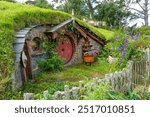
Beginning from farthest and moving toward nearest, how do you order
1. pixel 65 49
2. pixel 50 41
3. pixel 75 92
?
pixel 65 49 < pixel 50 41 < pixel 75 92

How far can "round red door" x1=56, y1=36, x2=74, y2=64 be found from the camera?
1886 centimetres

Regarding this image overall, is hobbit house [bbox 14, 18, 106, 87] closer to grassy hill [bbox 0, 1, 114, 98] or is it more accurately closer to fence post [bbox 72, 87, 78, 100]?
grassy hill [bbox 0, 1, 114, 98]

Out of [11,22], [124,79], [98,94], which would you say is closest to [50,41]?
[11,22]

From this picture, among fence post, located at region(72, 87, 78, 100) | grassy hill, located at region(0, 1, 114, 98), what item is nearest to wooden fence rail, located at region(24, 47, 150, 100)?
fence post, located at region(72, 87, 78, 100)

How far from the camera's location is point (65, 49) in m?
19.3

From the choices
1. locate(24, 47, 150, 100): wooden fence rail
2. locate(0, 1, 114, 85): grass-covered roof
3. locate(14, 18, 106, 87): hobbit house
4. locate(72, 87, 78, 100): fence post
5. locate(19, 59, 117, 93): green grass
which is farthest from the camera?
locate(14, 18, 106, 87): hobbit house

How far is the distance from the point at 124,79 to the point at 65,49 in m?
9.64

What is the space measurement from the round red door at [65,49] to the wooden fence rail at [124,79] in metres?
6.59

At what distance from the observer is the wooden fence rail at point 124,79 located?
23.5 feet

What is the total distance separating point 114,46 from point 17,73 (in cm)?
351

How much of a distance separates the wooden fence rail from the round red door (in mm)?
6591

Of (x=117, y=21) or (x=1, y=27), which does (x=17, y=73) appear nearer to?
(x=1, y=27)

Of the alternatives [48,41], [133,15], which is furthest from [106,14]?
[48,41]

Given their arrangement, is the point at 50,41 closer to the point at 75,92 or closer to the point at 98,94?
the point at 75,92
